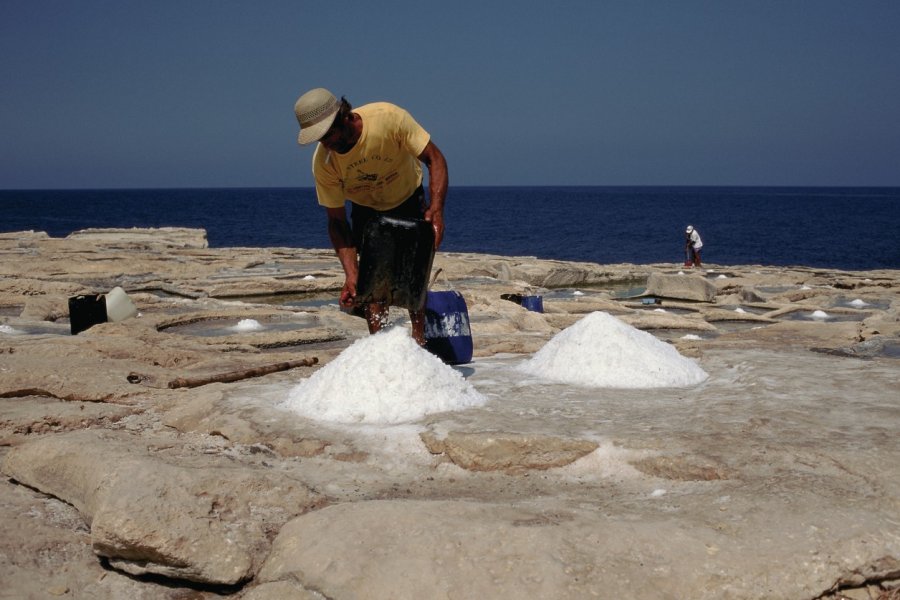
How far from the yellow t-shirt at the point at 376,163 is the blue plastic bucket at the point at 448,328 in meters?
0.62

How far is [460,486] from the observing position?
2.79m

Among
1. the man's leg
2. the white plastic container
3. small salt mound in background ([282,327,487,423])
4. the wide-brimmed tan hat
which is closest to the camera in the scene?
small salt mound in background ([282,327,487,423])

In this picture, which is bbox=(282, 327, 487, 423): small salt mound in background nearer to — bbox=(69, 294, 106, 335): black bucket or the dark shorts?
the dark shorts

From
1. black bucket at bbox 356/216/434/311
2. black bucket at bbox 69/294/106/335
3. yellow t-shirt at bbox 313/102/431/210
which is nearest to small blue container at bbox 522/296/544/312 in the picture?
black bucket at bbox 69/294/106/335

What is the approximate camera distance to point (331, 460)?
2996mm

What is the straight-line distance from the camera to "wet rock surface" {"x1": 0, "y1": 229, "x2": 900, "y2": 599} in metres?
2.18

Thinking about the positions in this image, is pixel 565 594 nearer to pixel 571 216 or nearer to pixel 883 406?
pixel 883 406

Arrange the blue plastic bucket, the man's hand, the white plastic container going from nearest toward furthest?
the man's hand < the blue plastic bucket < the white plastic container

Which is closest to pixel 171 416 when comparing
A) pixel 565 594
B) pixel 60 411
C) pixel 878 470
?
pixel 60 411

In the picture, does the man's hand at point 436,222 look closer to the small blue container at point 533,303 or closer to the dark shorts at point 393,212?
the dark shorts at point 393,212

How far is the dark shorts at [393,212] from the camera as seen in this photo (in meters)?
4.08

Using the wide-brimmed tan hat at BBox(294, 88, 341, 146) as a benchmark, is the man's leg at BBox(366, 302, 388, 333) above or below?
below

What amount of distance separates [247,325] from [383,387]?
3794mm

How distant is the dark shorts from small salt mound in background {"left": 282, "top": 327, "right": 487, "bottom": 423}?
0.73 metres
